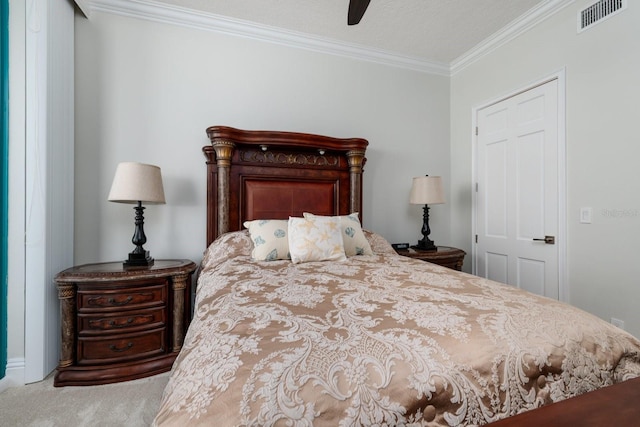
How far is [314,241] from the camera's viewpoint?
1972 millimetres

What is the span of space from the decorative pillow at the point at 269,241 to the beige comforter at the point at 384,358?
782 millimetres

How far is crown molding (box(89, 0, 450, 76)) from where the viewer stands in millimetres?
2408

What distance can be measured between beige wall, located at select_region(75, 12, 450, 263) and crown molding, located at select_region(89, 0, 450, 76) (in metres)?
0.05

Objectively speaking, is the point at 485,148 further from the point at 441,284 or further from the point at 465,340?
the point at 465,340

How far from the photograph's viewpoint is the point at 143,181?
2.05 m

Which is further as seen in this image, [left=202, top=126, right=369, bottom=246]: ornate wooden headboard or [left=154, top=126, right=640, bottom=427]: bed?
[left=202, top=126, right=369, bottom=246]: ornate wooden headboard

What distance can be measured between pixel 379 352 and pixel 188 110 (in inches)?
103

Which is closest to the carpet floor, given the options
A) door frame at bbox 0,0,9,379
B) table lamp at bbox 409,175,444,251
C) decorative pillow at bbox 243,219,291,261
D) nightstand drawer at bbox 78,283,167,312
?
door frame at bbox 0,0,9,379

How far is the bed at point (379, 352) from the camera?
0.61 meters

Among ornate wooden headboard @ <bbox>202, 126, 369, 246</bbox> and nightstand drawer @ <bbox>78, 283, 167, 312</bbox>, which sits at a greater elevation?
ornate wooden headboard @ <bbox>202, 126, 369, 246</bbox>

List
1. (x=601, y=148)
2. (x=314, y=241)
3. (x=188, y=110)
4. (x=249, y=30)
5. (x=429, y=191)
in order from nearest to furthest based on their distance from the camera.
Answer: (x=314, y=241), (x=601, y=148), (x=188, y=110), (x=249, y=30), (x=429, y=191)

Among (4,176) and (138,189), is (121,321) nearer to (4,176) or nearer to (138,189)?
(138,189)

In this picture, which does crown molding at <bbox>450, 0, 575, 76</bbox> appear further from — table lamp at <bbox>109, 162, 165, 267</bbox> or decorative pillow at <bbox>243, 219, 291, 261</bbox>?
table lamp at <bbox>109, 162, 165, 267</bbox>

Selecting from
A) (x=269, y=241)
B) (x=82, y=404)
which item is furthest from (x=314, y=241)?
(x=82, y=404)
